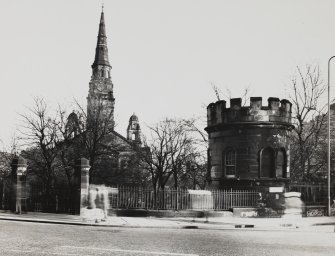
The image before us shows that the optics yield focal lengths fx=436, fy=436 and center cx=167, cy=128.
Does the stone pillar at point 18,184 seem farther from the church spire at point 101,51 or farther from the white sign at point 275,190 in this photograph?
the church spire at point 101,51

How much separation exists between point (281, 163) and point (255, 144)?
2032 millimetres

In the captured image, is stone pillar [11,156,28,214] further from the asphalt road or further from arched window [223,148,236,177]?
arched window [223,148,236,177]

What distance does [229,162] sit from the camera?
24750 millimetres

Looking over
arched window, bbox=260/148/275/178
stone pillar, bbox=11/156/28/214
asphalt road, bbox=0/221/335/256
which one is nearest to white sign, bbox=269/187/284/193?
arched window, bbox=260/148/275/178

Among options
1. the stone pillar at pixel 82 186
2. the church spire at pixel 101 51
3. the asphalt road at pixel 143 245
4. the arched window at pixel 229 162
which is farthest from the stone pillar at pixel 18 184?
the church spire at pixel 101 51

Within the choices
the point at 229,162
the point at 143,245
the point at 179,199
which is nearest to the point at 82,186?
the point at 179,199

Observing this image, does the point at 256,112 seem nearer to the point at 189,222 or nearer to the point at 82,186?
the point at 189,222

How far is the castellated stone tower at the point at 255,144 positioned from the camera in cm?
2392

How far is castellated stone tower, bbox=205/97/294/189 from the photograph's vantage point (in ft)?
78.5

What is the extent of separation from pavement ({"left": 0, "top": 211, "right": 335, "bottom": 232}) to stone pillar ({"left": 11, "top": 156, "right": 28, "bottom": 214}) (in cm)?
59

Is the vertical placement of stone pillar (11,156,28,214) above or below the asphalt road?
above

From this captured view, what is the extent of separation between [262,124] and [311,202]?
207 inches

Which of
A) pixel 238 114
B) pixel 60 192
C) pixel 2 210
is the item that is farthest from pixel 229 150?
pixel 2 210

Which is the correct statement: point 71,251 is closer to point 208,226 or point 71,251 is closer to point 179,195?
point 208,226
